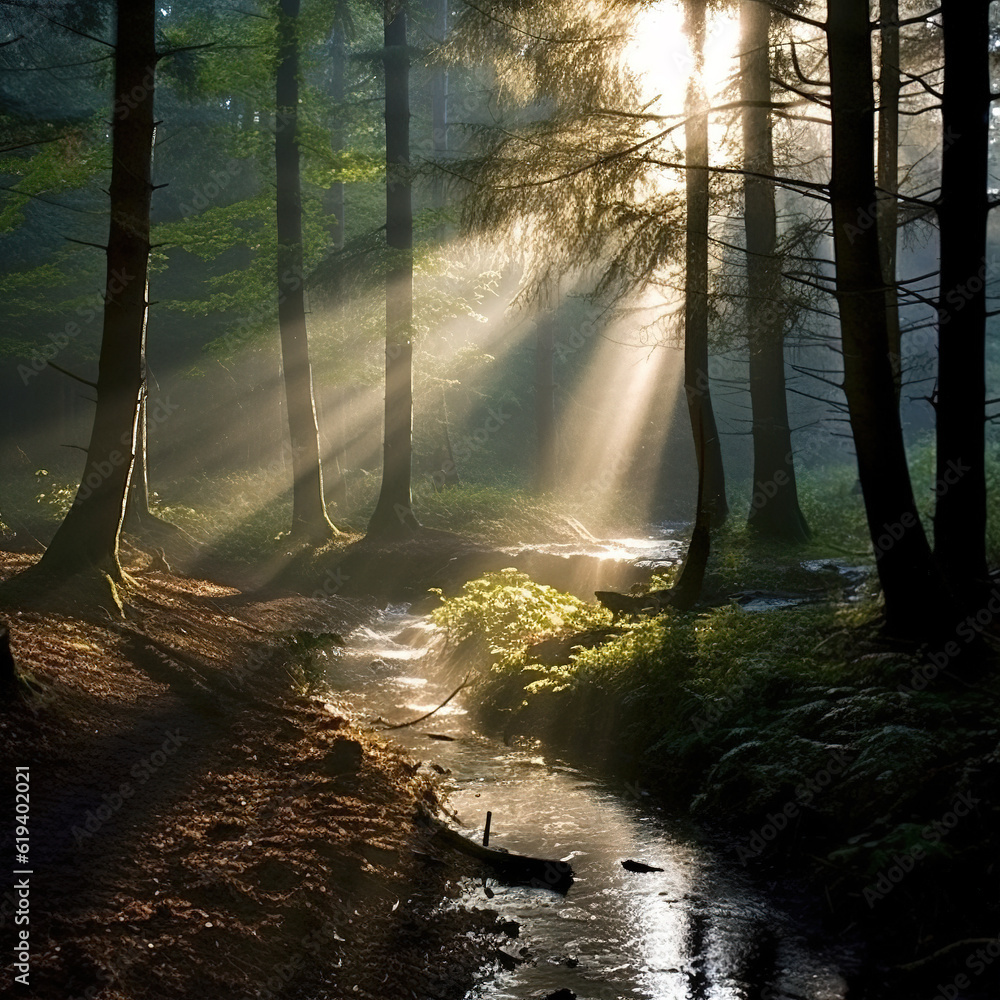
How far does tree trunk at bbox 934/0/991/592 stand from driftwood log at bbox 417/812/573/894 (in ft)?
13.0

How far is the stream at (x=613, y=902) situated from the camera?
4.52m

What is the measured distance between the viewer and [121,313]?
31.4ft

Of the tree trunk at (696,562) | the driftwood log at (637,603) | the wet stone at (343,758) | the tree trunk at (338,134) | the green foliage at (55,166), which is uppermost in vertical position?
the tree trunk at (338,134)

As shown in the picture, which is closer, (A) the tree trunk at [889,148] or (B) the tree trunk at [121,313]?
(B) the tree trunk at [121,313]

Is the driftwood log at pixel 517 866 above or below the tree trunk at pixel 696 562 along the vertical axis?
below

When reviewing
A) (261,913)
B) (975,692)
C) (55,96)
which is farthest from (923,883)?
(55,96)

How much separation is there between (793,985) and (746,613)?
546 centimetres

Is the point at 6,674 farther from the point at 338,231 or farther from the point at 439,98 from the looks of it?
the point at 439,98

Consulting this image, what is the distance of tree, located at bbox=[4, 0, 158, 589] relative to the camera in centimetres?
946

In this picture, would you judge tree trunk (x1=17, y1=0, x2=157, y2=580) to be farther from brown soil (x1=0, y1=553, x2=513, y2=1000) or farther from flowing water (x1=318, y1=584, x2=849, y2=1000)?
flowing water (x1=318, y1=584, x2=849, y2=1000)

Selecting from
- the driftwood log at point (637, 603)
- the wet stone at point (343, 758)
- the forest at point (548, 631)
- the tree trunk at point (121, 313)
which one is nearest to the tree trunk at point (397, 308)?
the forest at point (548, 631)

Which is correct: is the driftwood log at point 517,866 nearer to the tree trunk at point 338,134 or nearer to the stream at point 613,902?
the stream at point 613,902

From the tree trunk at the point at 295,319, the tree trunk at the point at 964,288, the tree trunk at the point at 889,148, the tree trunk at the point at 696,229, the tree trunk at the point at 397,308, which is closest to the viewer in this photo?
the tree trunk at the point at 964,288

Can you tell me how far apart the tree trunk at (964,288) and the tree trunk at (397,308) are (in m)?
12.6
